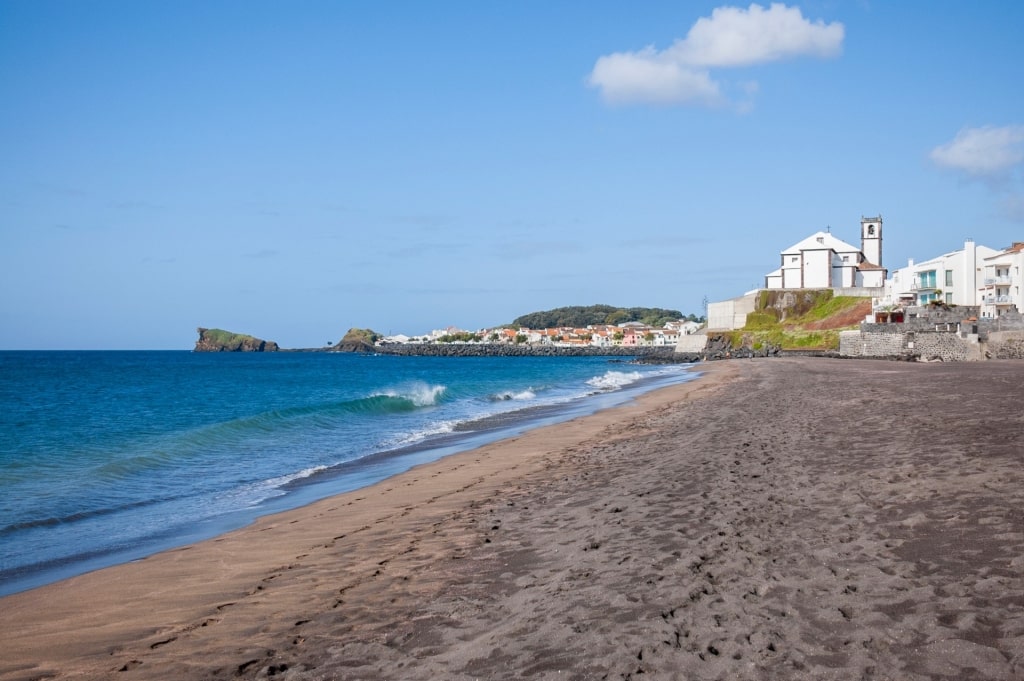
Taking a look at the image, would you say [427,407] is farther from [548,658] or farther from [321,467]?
[548,658]

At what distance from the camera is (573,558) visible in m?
6.18

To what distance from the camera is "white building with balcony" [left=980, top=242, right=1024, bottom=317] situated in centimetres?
4644

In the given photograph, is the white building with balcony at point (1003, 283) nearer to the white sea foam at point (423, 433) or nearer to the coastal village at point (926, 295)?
the coastal village at point (926, 295)

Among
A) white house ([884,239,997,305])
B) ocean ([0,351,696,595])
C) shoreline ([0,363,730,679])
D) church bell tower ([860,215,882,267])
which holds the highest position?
church bell tower ([860,215,882,267])

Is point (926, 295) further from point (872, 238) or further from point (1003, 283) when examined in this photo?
point (872, 238)

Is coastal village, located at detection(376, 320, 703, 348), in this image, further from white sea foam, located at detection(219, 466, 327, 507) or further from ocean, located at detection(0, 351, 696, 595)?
white sea foam, located at detection(219, 466, 327, 507)

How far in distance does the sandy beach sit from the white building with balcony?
44.7 meters

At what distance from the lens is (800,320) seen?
69.4 metres

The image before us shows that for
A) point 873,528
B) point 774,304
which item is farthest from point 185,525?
point 774,304

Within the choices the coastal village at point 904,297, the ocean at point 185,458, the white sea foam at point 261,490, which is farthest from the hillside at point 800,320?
the white sea foam at point 261,490

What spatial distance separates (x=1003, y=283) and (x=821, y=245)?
2631 cm

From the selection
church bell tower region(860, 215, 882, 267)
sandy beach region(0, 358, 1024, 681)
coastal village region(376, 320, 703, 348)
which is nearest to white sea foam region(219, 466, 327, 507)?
sandy beach region(0, 358, 1024, 681)

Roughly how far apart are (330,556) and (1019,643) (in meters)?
5.55

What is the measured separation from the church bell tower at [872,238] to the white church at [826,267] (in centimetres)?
330
